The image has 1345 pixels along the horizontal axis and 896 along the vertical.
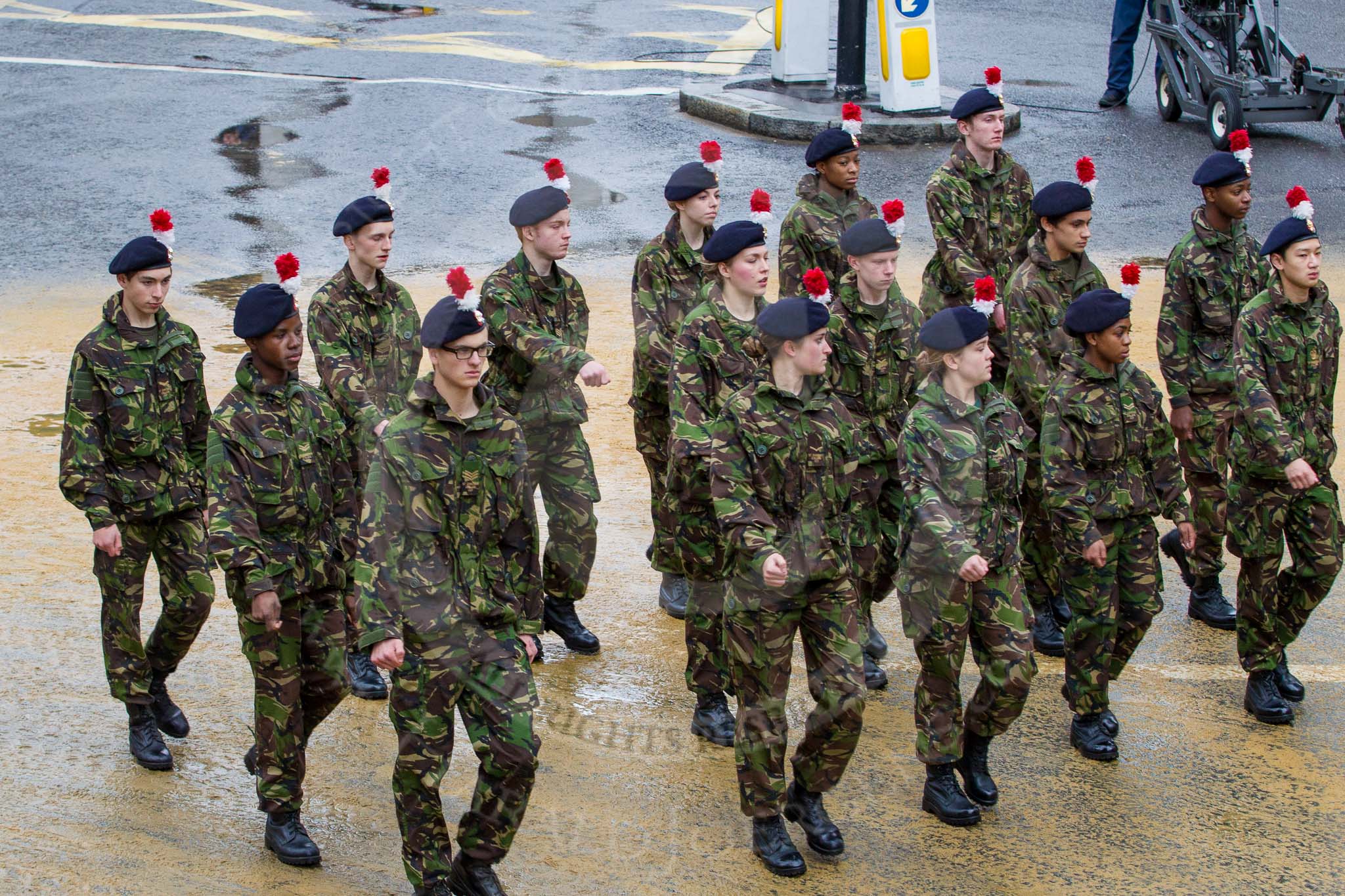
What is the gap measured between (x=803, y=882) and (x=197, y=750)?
2.73 meters

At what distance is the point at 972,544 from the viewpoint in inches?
250

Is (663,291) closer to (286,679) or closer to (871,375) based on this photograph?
(871,375)

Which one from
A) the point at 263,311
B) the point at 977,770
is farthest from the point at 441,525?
the point at 977,770

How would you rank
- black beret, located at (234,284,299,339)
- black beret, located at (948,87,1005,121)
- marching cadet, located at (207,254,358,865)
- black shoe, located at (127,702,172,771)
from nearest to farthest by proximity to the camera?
1. marching cadet, located at (207,254,358,865)
2. black beret, located at (234,284,299,339)
3. black shoe, located at (127,702,172,771)
4. black beret, located at (948,87,1005,121)

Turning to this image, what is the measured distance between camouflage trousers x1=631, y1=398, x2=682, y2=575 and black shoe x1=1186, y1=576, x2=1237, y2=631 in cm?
270

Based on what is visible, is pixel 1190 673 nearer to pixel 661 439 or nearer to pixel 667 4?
pixel 661 439

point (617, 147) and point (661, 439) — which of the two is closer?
point (661, 439)

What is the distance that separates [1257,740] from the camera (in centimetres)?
715

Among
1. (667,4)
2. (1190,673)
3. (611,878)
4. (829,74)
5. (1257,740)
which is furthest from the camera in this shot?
(667,4)

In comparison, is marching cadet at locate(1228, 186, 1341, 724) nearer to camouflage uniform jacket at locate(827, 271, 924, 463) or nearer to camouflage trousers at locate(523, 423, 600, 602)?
camouflage uniform jacket at locate(827, 271, 924, 463)

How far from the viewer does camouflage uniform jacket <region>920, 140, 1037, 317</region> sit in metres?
9.22

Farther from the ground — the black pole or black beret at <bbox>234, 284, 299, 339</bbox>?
black beret at <bbox>234, 284, 299, 339</bbox>

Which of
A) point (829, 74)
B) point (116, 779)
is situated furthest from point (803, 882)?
point (829, 74)

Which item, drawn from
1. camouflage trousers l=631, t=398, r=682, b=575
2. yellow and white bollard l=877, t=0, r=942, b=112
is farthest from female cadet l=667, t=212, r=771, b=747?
yellow and white bollard l=877, t=0, r=942, b=112
